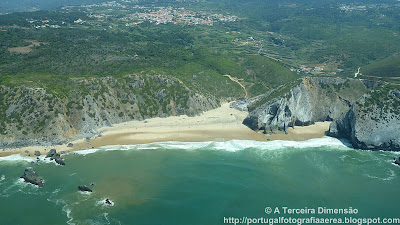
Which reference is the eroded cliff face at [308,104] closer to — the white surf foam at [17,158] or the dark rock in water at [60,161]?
the dark rock in water at [60,161]

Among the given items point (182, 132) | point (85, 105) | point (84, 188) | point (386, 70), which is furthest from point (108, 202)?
point (386, 70)

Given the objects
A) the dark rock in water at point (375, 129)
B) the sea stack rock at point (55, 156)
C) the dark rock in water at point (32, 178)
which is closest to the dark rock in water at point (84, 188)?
the dark rock in water at point (32, 178)

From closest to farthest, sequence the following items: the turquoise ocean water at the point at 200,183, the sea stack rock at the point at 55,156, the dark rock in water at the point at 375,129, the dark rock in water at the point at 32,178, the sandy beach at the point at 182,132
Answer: the turquoise ocean water at the point at 200,183 → the dark rock in water at the point at 32,178 → the sea stack rock at the point at 55,156 → the dark rock in water at the point at 375,129 → the sandy beach at the point at 182,132

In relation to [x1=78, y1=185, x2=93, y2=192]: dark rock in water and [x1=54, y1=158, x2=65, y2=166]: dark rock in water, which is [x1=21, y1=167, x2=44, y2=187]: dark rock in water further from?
[x1=78, y1=185, x2=93, y2=192]: dark rock in water

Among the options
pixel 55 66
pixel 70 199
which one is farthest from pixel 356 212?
pixel 55 66

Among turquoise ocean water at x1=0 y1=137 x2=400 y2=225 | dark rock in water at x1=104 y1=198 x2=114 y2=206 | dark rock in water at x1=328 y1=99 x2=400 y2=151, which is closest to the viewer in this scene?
turquoise ocean water at x1=0 y1=137 x2=400 y2=225

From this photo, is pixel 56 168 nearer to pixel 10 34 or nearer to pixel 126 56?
pixel 126 56

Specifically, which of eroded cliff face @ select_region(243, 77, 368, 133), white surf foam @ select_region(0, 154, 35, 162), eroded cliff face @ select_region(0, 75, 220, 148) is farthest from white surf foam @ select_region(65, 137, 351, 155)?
white surf foam @ select_region(0, 154, 35, 162)
